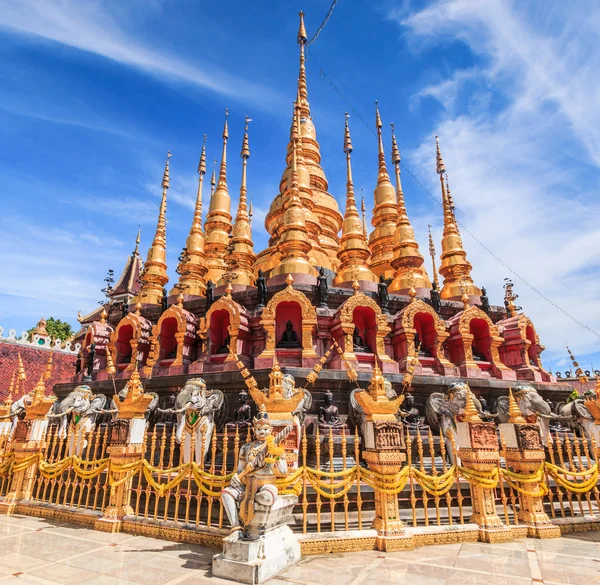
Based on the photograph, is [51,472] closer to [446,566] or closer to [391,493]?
[391,493]

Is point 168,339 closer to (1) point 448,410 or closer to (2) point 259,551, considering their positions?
(1) point 448,410

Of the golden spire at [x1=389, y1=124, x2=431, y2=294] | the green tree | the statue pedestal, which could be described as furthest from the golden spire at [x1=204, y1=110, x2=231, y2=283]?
the green tree

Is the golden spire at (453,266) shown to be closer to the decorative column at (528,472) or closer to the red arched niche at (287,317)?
the red arched niche at (287,317)

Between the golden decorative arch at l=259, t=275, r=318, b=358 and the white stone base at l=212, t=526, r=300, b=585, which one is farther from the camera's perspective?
the golden decorative arch at l=259, t=275, r=318, b=358

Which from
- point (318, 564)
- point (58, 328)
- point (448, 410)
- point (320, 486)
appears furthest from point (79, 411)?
point (58, 328)

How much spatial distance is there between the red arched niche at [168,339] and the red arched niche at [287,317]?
4.60m

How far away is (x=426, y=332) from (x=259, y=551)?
13141 mm

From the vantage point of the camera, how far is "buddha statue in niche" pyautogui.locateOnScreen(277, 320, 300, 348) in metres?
15.2

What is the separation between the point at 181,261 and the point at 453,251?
52.0 feet

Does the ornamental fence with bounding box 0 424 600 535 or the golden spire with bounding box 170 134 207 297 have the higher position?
the golden spire with bounding box 170 134 207 297

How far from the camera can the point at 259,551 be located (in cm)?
542

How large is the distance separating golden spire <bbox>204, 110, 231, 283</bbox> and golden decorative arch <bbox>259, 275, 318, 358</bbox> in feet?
37.0

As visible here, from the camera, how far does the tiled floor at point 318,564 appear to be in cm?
530

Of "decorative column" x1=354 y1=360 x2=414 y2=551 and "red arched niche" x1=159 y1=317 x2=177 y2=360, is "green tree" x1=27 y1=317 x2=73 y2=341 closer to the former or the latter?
"red arched niche" x1=159 y1=317 x2=177 y2=360
